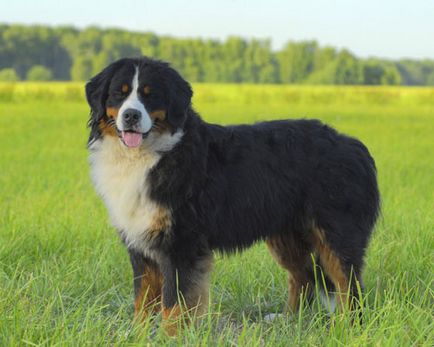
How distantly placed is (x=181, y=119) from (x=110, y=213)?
32.4 inches

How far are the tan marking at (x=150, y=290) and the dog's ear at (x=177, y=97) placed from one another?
982 millimetres

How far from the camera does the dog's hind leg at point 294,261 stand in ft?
16.0

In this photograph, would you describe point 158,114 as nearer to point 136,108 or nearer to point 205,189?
point 136,108

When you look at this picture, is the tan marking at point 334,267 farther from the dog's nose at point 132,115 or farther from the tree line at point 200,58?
the tree line at point 200,58

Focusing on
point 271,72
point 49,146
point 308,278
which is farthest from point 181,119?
point 271,72

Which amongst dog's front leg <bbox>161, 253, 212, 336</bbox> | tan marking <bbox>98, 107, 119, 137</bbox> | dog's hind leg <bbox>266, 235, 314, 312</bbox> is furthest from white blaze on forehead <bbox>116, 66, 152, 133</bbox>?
dog's hind leg <bbox>266, 235, 314, 312</bbox>

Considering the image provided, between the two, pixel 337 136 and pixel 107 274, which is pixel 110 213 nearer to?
pixel 107 274

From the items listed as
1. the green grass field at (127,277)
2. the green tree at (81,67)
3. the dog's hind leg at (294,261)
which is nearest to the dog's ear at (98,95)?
the green grass field at (127,277)

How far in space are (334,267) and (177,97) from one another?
1633 mm

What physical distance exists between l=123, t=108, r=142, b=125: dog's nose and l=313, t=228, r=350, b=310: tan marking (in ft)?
5.08

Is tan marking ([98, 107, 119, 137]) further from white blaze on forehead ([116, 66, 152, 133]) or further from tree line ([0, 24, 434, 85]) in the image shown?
tree line ([0, 24, 434, 85])

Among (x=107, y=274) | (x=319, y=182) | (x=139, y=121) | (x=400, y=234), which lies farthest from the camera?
(x=400, y=234)

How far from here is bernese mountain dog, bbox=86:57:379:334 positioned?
417 cm

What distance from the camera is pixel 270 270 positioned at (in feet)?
18.4
